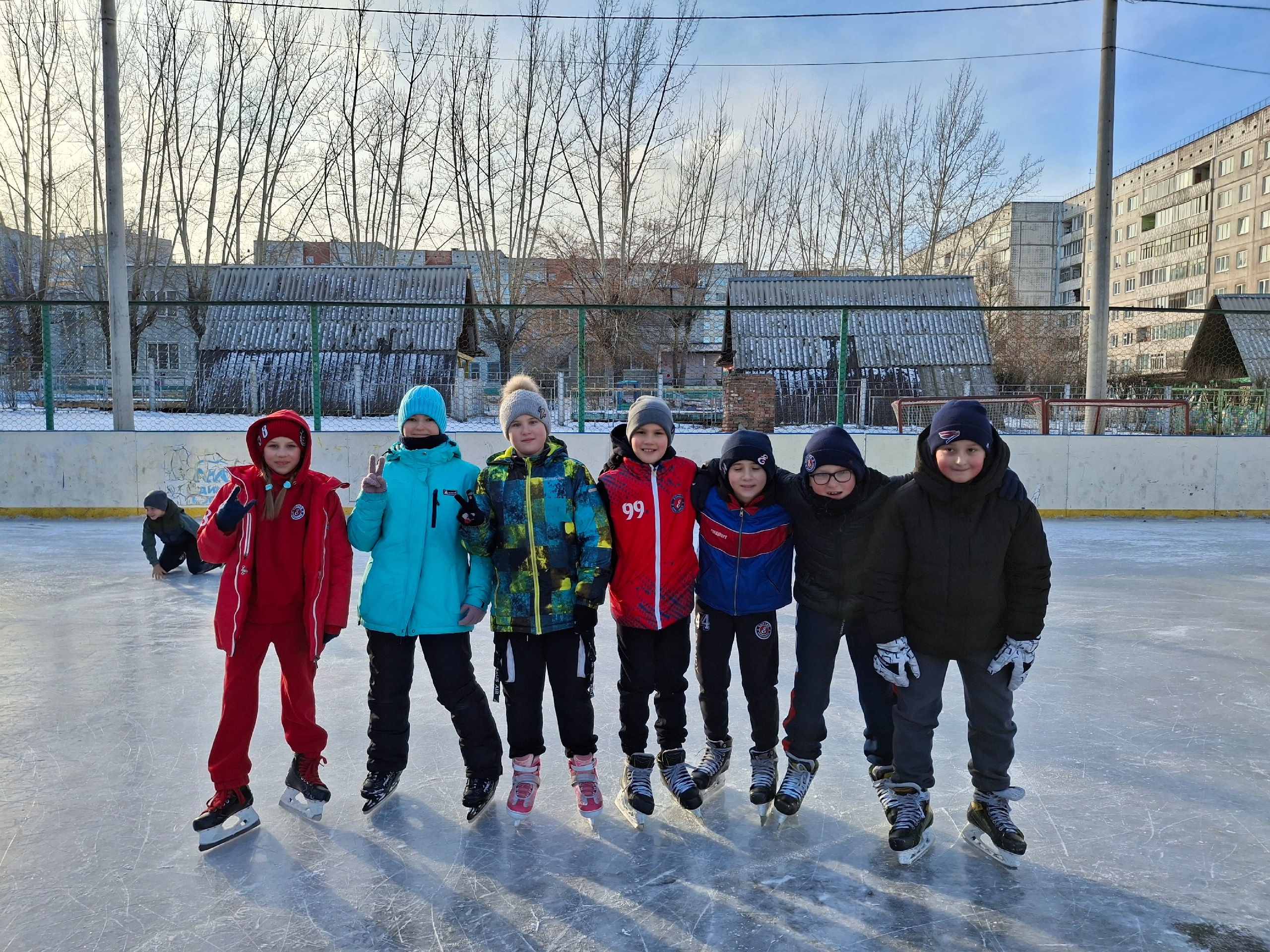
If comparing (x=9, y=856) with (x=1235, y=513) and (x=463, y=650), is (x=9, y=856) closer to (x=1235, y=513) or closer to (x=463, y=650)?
(x=463, y=650)

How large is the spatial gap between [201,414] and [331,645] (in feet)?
19.2

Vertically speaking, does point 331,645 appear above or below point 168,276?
below

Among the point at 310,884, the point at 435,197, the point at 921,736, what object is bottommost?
the point at 310,884

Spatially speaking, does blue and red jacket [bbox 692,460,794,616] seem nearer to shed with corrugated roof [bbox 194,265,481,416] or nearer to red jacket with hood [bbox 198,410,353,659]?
red jacket with hood [bbox 198,410,353,659]

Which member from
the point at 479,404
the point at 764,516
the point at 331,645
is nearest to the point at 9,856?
the point at 331,645

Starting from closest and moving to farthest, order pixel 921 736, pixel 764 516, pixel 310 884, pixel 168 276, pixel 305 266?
pixel 310 884 < pixel 921 736 < pixel 764 516 < pixel 305 266 < pixel 168 276

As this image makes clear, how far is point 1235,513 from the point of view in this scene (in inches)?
350

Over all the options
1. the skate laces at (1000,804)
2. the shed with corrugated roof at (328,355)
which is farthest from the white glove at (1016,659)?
the shed with corrugated roof at (328,355)

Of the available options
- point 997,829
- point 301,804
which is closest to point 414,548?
point 301,804

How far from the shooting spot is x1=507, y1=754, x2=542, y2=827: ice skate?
247 centimetres

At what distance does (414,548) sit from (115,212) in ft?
30.3

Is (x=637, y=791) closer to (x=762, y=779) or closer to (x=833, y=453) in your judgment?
(x=762, y=779)

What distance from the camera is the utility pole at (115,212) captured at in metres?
8.91

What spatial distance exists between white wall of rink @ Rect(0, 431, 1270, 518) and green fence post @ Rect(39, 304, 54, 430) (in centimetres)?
23
